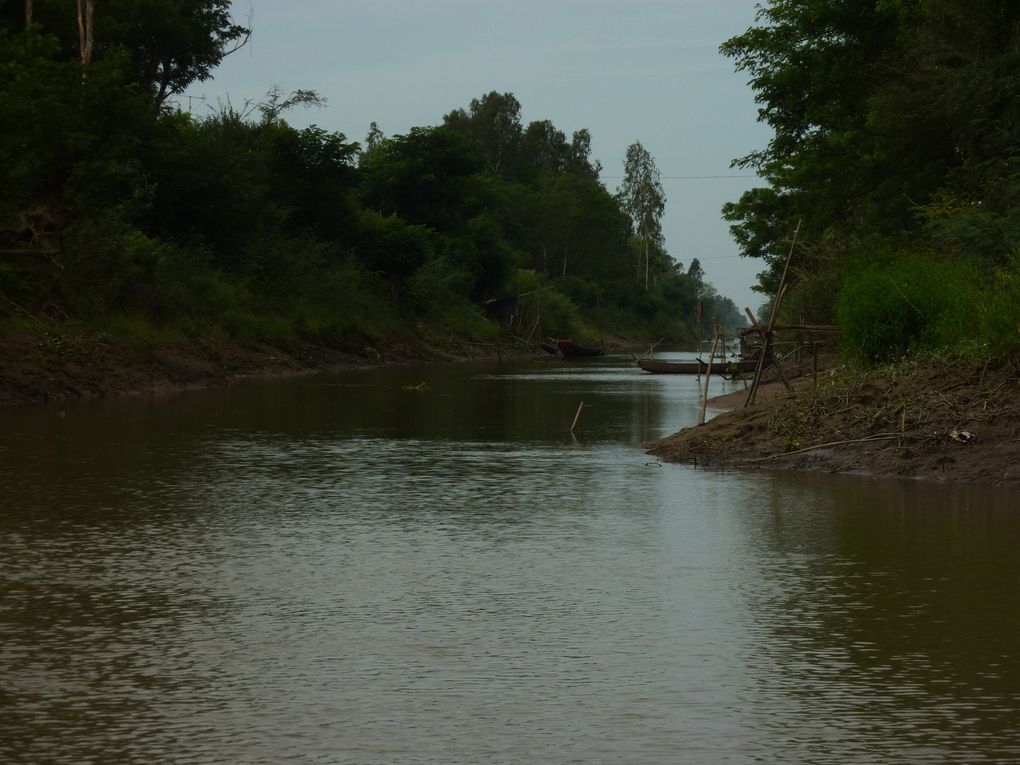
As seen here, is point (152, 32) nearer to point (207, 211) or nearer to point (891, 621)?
point (207, 211)

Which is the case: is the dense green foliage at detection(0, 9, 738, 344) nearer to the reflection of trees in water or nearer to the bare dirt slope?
the bare dirt slope

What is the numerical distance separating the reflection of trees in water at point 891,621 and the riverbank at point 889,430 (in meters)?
1.79

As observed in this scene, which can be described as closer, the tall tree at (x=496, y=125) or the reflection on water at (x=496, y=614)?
the reflection on water at (x=496, y=614)

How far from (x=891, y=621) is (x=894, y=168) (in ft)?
92.6

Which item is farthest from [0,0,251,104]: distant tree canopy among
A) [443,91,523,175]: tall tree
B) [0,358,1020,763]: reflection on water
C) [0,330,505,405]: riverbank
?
[443,91,523,175]: tall tree

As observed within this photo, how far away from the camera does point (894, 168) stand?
115ft

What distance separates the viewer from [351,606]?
363 inches

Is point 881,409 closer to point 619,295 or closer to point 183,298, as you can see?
point 183,298

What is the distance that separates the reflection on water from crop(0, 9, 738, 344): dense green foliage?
1795 centimetres

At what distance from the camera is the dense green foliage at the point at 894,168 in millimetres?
A: 21172

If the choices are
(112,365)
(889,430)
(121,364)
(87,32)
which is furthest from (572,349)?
(889,430)

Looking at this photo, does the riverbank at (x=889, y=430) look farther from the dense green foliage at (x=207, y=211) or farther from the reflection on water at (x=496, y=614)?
the dense green foliage at (x=207, y=211)

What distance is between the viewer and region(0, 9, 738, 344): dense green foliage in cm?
3422

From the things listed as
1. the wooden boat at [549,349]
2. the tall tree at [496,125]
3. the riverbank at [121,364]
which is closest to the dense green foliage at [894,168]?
the riverbank at [121,364]
